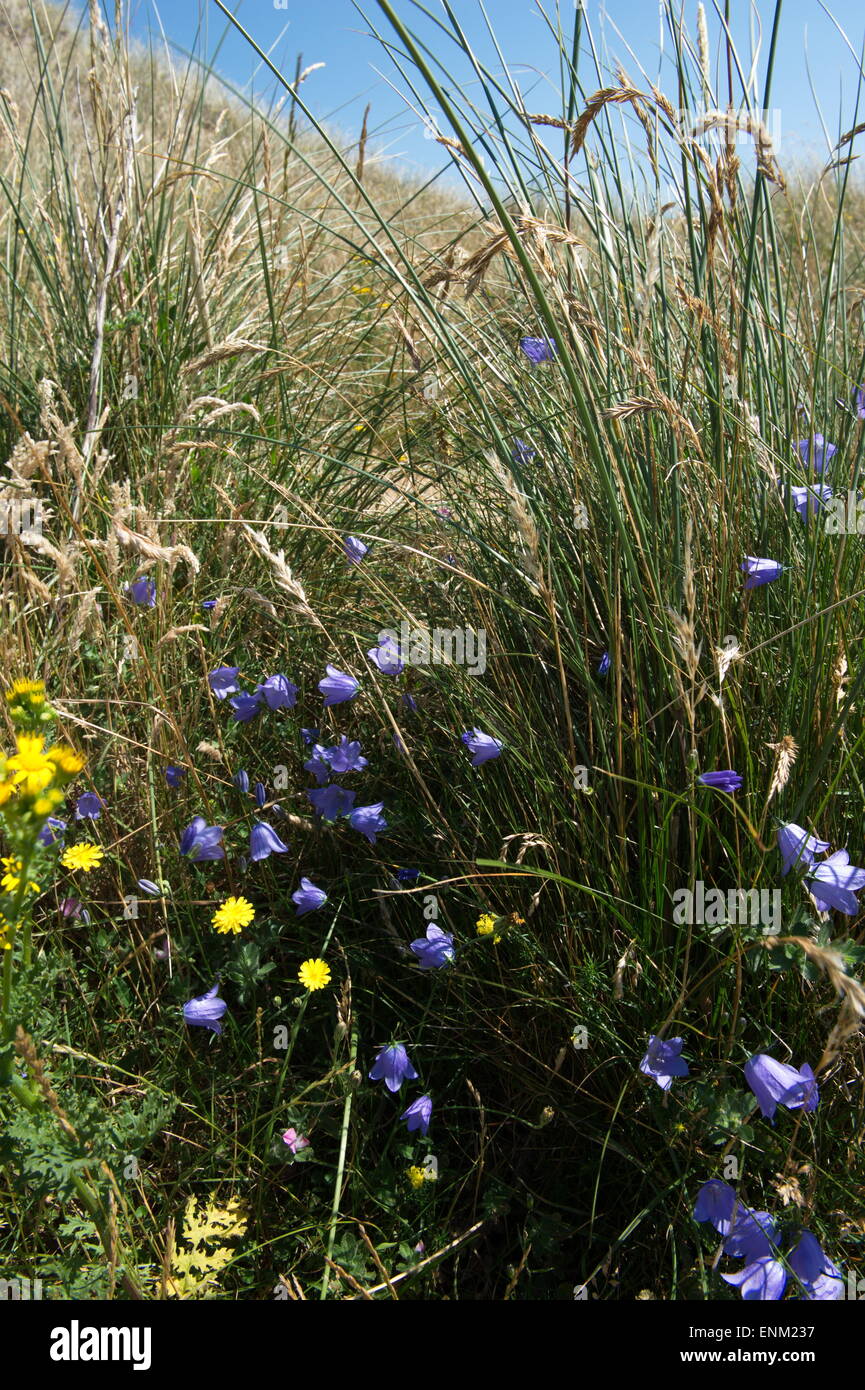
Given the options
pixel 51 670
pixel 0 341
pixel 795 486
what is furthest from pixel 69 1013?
pixel 0 341

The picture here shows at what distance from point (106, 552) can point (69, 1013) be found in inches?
31.4

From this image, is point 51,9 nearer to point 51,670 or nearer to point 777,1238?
point 51,670

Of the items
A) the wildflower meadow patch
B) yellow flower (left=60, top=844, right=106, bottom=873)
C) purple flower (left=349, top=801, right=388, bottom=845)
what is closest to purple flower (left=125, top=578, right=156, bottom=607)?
the wildflower meadow patch

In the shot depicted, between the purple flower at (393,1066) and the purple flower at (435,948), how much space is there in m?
0.14

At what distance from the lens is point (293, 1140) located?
4.62ft

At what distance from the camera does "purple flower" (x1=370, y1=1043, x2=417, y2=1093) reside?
1.43m

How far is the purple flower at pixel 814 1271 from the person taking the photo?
1.19 metres

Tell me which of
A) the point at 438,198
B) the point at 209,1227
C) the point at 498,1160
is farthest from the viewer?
the point at 438,198

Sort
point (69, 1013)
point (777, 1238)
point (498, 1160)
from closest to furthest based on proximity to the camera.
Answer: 1. point (777, 1238)
2. point (498, 1160)
3. point (69, 1013)

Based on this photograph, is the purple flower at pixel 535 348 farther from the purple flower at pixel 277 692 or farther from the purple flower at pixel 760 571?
the purple flower at pixel 277 692

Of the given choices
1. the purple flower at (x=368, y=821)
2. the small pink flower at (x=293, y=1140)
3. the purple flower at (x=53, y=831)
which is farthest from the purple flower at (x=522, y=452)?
the small pink flower at (x=293, y=1140)

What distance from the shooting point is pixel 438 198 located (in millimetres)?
8312

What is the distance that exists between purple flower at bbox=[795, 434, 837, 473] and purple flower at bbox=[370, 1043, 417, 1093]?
3.98 ft

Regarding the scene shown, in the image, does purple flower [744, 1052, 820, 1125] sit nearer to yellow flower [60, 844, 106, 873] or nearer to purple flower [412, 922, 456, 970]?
purple flower [412, 922, 456, 970]
